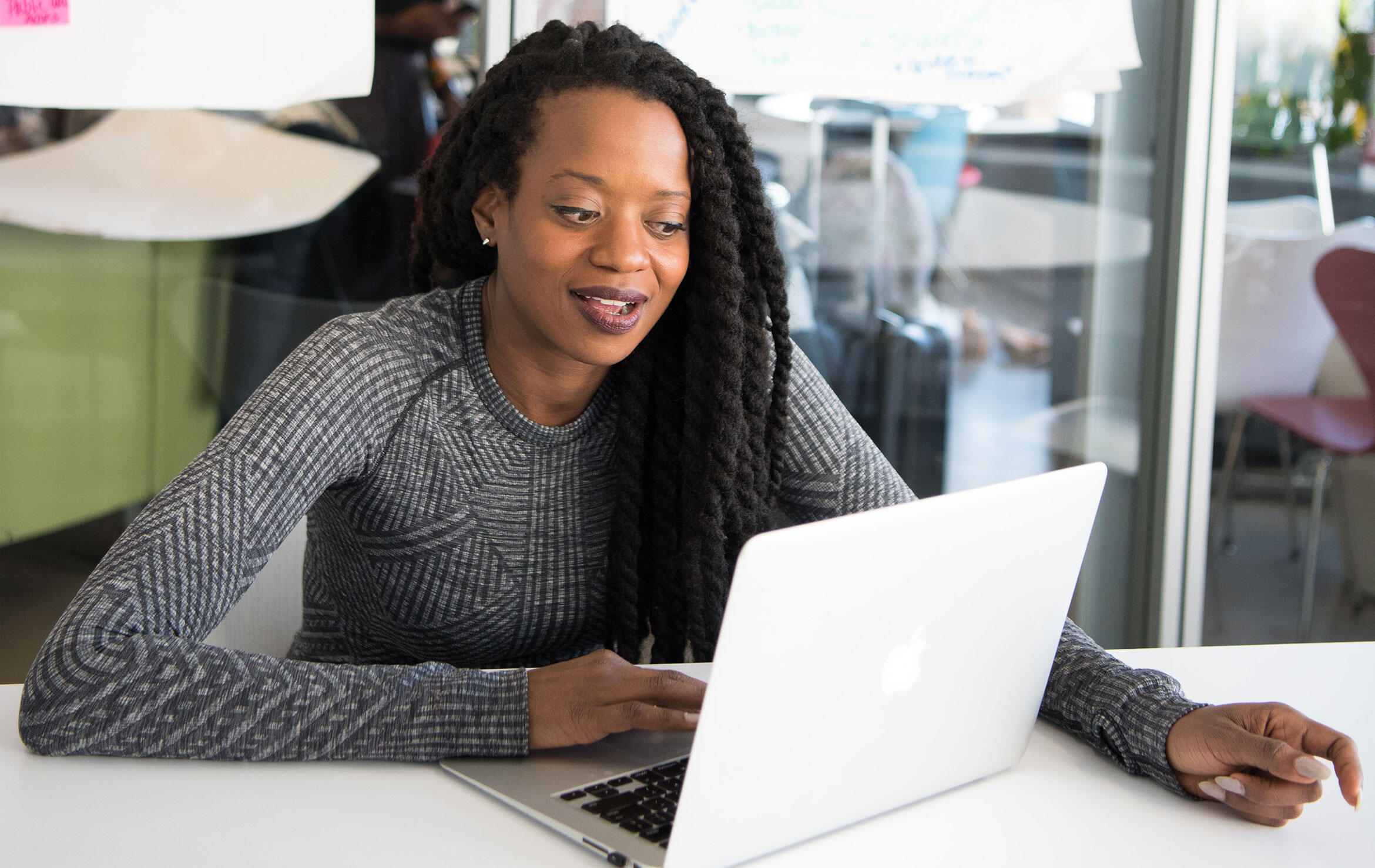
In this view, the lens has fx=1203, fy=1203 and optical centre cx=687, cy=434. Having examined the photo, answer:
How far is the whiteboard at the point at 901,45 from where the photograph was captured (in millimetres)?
2016

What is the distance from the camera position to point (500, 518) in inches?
49.3

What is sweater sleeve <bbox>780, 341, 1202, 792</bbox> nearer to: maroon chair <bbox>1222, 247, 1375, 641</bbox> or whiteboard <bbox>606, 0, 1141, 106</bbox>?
whiteboard <bbox>606, 0, 1141, 106</bbox>

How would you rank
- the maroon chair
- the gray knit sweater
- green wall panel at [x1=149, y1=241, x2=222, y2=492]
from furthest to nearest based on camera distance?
the maroon chair < green wall panel at [x1=149, y1=241, x2=222, y2=492] < the gray knit sweater

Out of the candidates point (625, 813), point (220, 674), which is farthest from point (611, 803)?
point (220, 674)

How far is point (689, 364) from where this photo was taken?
4.18ft

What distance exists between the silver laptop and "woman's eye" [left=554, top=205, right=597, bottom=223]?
1.77 feet

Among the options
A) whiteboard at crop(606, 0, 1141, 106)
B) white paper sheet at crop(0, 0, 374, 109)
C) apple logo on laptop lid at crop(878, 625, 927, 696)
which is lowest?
apple logo on laptop lid at crop(878, 625, 927, 696)

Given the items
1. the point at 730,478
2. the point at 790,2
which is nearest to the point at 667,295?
the point at 730,478

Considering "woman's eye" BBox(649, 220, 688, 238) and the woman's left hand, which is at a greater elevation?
"woman's eye" BBox(649, 220, 688, 238)

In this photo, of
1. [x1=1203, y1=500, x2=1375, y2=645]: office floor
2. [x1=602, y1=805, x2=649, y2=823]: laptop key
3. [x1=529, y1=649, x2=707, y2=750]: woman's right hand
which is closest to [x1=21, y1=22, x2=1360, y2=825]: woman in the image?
[x1=529, y1=649, x2=707, y2=750]: woman's right hand

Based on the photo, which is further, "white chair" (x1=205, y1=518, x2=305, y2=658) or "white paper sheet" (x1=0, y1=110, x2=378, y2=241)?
"white paper sheet" (x1=0, y1=110, x2=378, y2=241)

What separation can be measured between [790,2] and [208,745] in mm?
1613

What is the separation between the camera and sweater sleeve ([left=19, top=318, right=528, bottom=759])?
0.86 meters

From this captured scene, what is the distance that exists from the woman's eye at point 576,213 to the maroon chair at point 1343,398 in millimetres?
1823
